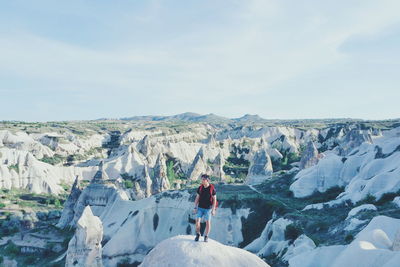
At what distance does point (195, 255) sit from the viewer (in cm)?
1067

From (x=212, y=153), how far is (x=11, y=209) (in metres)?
57.9

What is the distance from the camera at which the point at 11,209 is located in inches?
2451

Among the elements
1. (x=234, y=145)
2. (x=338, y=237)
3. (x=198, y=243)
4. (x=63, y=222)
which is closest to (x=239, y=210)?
(x=338, y=237)

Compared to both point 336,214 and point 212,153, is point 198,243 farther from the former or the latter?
point 212,153

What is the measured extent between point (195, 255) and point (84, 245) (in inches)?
839

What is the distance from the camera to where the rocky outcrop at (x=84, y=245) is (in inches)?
1150

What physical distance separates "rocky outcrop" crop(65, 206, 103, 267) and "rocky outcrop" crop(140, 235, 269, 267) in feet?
64.1

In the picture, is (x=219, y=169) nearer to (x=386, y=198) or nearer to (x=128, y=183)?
(x=128, y=183)

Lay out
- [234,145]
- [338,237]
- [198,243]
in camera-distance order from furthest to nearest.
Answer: [234,145] → [338,237] → [198,243]

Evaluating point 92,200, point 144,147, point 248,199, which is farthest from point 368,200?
point 144,147

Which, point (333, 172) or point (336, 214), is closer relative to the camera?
point (336, 214)

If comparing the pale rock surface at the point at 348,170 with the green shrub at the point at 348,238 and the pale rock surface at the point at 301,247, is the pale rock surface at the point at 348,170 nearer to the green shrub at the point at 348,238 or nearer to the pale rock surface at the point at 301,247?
the pale rock surface at the point at 301,247

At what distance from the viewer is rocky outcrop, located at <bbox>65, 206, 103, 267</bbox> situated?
1150 inches

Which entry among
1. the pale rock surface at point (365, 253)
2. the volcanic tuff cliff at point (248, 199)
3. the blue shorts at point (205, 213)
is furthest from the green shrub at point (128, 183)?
the blue shorts at point (205, 213)
